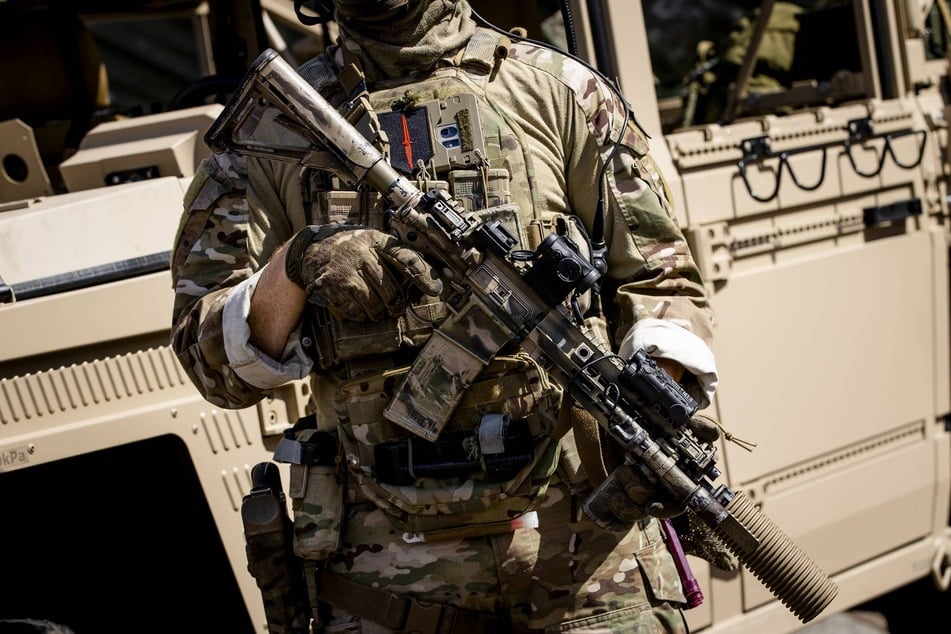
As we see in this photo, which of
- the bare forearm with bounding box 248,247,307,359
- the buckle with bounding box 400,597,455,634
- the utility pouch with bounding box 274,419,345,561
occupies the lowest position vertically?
the buckle with bounding box 400,597,455,634

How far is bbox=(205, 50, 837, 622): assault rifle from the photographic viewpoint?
180 centimetres

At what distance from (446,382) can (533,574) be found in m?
0.36

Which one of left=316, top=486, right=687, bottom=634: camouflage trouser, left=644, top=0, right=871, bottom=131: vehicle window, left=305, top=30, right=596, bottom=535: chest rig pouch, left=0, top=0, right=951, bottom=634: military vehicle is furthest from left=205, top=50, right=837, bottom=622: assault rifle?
left=644, top=0, right=871, bottom=131: vehicle window

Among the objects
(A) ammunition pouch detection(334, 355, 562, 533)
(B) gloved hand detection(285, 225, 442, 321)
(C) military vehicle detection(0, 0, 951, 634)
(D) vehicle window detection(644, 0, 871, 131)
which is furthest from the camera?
(D) vehicle window detection(644, 0, 871, 131)

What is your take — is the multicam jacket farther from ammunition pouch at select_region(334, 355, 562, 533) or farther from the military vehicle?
the military vehicle

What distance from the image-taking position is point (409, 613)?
6.28ft

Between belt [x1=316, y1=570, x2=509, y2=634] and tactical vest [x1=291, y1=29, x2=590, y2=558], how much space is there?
0.31ft

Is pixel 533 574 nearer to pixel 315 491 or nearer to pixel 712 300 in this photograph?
pixel 315 491

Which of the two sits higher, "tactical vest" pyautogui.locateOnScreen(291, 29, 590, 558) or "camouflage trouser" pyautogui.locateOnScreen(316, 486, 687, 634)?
"tactical vest" pyautogui.locateOnScreen(291, 29, 590, 558)

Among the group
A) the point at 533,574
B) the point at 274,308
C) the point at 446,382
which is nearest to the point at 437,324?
the point at 446,382

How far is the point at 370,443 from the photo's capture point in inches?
76.1

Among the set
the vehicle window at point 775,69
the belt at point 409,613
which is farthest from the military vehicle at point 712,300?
the belt at point 409,613

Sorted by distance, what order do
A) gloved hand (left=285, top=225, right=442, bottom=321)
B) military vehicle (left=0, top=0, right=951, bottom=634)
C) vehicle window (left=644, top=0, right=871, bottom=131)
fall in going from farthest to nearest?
vehicle window (left=644, top=0, right=871, bottom=131), military vehicle (left=0, top=0, right=951, bottom=634), gloved hand (left=285, top=225, right=442, bottom=321)

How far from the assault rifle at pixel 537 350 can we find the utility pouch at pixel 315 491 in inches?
6.9
